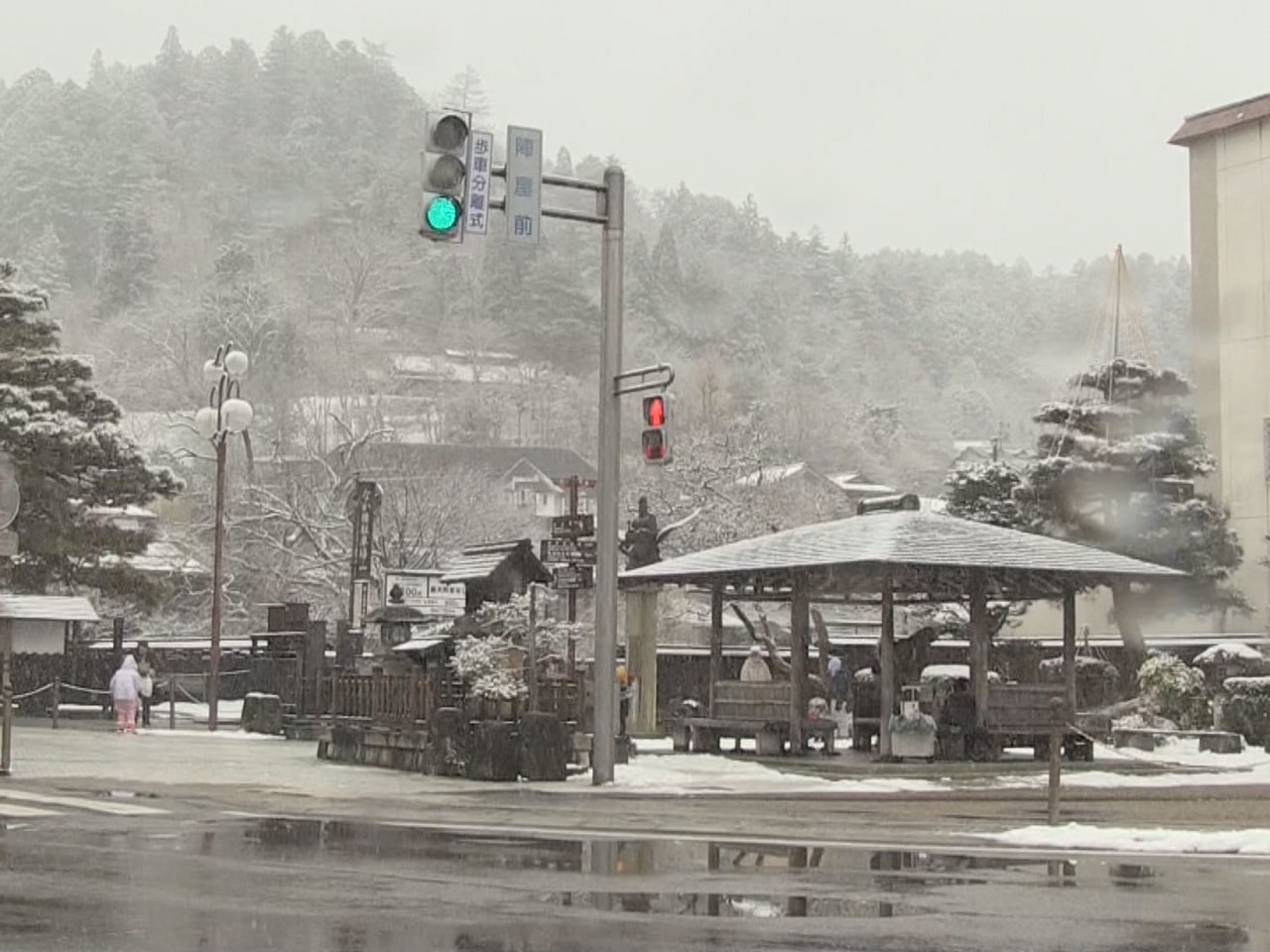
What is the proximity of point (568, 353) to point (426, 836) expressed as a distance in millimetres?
106353

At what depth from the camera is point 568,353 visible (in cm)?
12056

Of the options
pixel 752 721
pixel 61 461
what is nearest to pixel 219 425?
pixel 61 461

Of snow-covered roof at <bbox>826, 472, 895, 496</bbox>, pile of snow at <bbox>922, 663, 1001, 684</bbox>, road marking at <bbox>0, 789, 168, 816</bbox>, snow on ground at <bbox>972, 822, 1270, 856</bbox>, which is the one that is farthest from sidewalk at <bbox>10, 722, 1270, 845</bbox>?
snow-covered roof at <bbox>826, 472, 895, 496</bbox>

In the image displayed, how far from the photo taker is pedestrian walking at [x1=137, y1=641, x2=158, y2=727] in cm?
3750

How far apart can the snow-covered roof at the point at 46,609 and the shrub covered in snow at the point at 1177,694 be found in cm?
2254

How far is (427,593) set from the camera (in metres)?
32.4

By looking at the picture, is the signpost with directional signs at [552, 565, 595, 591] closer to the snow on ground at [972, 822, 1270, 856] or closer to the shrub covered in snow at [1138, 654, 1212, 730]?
the shrub covered in snow at [1138, 654, 1212, 730]

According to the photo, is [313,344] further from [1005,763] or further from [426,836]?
[426,836]

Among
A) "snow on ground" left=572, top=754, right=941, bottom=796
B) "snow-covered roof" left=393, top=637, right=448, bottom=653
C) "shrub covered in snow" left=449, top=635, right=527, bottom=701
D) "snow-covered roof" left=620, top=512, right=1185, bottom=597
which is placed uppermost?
"snow-covered roof" left=620, top=512, right=1185, bottom=597

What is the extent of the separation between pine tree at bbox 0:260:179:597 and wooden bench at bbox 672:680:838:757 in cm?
1659

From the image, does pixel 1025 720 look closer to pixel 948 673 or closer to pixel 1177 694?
pixel 948 673

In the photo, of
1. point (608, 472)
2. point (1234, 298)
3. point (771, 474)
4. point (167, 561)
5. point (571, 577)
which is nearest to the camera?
point (608, 472)

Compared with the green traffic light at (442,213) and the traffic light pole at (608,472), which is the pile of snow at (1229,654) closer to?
the traffic light pole at (608,472)

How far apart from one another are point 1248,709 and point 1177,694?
1.74m
